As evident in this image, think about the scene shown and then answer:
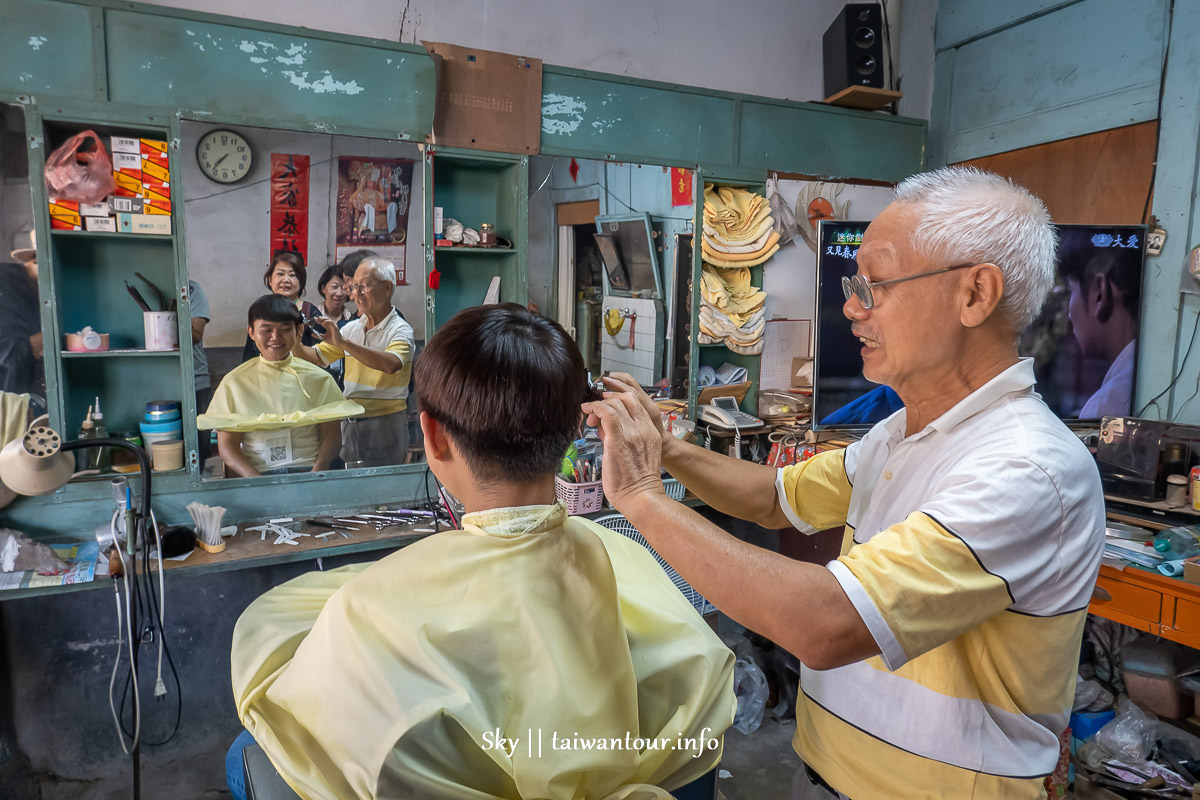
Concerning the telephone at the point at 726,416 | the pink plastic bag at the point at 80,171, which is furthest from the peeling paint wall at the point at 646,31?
the telephone at the point at 726,416

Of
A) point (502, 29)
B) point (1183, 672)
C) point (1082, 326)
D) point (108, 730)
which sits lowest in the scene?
point (108, 730)

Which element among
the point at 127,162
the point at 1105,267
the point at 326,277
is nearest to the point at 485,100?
the point at 326,277

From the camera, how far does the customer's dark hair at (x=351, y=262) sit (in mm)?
2691

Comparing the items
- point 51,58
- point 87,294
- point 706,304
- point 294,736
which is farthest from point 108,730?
point 706,304

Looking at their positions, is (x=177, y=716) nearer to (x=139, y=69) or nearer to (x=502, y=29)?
(x=139, y=69)

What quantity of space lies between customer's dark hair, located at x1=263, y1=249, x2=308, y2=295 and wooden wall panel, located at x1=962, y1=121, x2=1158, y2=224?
3207 mm

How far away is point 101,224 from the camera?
7.74 ft

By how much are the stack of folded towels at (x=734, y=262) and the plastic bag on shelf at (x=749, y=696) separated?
1447 mm

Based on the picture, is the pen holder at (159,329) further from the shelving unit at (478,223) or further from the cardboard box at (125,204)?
the shelving unit at (478,223)

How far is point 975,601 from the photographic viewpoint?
96cm

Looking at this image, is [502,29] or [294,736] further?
[502,29]

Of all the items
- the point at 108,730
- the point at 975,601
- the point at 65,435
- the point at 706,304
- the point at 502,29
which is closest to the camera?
the point at 975,601

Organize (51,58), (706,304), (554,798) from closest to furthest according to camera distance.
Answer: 1. (554,798)
2. (51,58)
3. (706,304)

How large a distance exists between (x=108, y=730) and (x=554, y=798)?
239 cm
